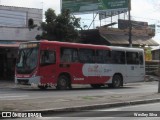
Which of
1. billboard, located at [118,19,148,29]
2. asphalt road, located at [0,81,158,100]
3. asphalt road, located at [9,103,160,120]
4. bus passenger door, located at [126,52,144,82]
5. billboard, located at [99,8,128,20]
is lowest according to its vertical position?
asphalt road, located at [9,103,160,120]

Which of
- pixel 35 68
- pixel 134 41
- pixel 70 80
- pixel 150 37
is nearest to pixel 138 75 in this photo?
pixel 70 80

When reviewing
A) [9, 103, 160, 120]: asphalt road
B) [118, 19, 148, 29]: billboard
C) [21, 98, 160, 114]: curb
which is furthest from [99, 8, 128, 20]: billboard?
[9, 103, 160, 120]: asphalt road

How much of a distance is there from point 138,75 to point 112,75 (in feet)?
9.61

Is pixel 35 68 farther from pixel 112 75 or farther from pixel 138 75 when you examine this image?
pixel 138 75

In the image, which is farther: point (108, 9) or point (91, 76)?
point (108, 9)

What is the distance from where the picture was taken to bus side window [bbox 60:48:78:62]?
1053 inches

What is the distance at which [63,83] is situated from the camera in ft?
88.3

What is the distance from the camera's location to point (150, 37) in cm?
5325

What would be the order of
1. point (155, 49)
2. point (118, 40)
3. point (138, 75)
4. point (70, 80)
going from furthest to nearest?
point (155, 49)
point (118, 40)
point (138, 75)
point (70, 80)

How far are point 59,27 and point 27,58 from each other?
12.9 m

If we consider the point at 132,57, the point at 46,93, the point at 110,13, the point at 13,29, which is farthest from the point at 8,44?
the point at 110,13

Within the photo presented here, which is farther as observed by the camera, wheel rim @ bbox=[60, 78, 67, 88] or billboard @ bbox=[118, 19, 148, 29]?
billboard @ bbox=[118, 19, 148, 29]

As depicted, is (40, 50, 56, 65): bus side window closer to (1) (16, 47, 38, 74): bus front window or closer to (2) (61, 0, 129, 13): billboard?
(1) (16, 47, 38, 74): bus front window

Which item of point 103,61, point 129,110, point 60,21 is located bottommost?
point 129,110
